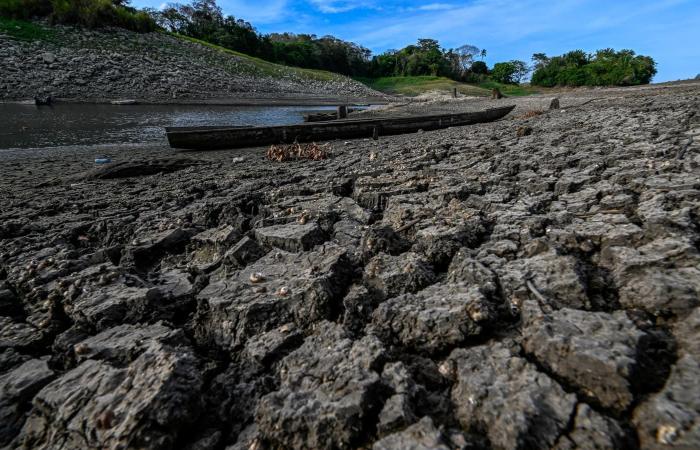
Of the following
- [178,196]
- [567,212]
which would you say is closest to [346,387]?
[567,212]

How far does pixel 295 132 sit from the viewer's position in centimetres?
1019

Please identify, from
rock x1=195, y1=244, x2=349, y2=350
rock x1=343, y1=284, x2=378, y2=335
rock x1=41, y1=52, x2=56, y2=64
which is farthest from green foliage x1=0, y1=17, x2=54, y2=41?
rock x1=343, y1=284, x2=378, y2=335

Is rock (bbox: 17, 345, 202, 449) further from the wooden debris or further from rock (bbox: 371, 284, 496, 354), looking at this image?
the wooden debris

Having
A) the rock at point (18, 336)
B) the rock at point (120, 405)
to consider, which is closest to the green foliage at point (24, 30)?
the rock at point (18, 336)

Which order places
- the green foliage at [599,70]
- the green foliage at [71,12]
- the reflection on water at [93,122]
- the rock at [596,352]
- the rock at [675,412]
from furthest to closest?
the green foliage at [599,70], the green foliage at [71,12], the reflection on water at [93,122], the rock at [596,352], the rock at [675,412]

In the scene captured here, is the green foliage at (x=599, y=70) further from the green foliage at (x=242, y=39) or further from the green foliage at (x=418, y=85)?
the green foliage at (x=242, y=39)

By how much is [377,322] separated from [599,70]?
59.5 metres

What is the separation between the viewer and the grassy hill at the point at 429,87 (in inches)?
1933

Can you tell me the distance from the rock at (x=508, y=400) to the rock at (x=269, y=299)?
762 mm

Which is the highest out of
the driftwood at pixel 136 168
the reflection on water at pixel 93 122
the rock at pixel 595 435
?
the rock at pixel 595 435

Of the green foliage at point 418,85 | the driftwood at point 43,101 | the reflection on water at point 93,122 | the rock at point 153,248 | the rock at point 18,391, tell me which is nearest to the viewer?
the rock at point 18,391

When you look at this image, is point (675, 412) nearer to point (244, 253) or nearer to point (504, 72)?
point (244, 253)

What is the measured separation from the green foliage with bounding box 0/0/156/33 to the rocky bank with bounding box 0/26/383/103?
1545mm

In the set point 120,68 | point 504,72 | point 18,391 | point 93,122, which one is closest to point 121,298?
point 18,391
